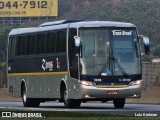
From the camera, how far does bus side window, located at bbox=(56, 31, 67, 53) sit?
4019 cm

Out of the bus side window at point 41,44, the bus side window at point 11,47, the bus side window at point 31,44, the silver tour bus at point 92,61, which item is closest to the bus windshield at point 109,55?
the silver tour bus at point 92,61

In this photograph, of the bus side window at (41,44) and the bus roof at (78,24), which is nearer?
the bus roof at (78,24)

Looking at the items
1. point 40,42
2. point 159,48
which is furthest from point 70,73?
point 159,48

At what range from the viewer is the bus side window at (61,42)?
132 ft

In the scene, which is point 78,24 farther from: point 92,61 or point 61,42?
point 92,61

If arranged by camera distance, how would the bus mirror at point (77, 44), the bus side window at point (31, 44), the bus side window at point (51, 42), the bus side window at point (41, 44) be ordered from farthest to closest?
the bus side window at point (31, 44), the bus side window at point (41, 44), the bus side window at point (51, 42), the bus mirror at point (77, 44)

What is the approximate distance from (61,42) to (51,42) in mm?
1178

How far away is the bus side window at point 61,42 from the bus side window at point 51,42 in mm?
441

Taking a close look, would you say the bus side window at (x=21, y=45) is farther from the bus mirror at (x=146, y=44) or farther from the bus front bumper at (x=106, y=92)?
the bus mirror at (x=146, y=44)

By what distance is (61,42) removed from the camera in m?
40.5

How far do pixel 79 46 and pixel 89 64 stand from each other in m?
0.81

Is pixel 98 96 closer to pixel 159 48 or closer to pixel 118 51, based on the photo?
pixel 118 51

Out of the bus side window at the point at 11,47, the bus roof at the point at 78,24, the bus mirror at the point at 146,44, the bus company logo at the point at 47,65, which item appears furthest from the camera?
the bus side window at the point at 11,47

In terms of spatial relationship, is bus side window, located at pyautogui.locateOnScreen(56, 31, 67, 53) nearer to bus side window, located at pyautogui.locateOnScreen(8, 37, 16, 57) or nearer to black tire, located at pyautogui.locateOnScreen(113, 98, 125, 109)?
black tire, located at pyautogui.locateOnScreen(113, 98, 125, 109)
